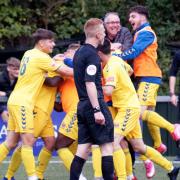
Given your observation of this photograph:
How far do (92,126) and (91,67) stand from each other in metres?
0.65

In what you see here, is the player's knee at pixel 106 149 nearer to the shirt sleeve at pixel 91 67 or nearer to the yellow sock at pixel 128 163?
the shirt sleeve at pixel 91 67

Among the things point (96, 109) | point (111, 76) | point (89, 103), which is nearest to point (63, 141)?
point (111, 76)

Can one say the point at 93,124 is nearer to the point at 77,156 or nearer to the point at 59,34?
the point at 77,156

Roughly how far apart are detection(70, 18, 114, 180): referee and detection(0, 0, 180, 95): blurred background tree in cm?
906

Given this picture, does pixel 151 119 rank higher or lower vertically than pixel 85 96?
lower

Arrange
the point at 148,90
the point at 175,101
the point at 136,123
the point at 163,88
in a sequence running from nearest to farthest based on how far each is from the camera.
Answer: the point at 136,123 → the point at 148,90 → the point at 175,101 → the point at 163,88

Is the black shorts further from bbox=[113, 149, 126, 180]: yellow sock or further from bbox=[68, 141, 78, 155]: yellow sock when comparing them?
bbox=[68, 141, 78, 155]: yellow sock

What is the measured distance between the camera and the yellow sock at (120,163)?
10.1m

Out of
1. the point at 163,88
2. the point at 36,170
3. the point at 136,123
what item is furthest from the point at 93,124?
the point at 163,88

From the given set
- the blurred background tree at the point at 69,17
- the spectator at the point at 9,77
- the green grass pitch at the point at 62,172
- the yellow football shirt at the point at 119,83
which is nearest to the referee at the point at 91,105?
the yellow football shirt at the point at 119,83

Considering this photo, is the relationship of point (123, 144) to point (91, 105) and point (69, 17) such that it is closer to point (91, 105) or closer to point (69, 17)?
point (91, 105)

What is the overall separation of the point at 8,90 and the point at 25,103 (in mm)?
2590

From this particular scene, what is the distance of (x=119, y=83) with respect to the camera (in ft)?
33.3

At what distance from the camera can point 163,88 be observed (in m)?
18.3
